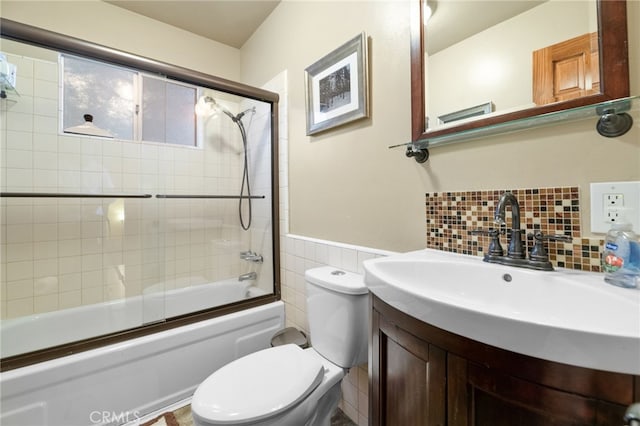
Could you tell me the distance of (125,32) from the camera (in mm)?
2010

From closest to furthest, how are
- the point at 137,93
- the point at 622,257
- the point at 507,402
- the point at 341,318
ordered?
the point at 507,402 → the point at 622,257 → the point at 341,318 → the point at 137,93

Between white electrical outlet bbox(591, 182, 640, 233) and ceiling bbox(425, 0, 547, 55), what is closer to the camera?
white electrical outlet bbox(591, 182, 640, 233)

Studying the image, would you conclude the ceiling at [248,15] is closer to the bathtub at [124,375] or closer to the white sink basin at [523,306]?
the white sink basin at [523,306]

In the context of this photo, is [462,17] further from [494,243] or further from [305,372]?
[305,372]

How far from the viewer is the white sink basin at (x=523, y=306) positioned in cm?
37

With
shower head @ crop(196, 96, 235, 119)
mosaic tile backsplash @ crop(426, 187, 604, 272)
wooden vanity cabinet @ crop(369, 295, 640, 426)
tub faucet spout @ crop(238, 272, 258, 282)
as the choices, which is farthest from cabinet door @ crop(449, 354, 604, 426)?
shower head @ crop(196, 96, 235, 119)

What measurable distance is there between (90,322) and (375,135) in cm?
212

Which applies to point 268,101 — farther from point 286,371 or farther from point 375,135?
point 286,371

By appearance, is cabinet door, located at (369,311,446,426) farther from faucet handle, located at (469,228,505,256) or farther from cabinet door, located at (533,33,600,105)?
cabinet door, located at (533,33,600,105)

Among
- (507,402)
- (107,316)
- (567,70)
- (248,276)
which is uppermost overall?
(567,70)

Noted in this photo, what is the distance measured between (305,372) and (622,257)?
101 cm

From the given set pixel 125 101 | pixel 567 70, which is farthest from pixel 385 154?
pixel 125 101

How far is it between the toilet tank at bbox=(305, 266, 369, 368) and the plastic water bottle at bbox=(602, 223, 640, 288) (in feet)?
2.31

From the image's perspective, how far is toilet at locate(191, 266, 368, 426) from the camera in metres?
0.87
